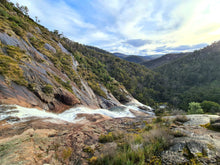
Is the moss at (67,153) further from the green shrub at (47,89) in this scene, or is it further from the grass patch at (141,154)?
the green shrub at (47,89)

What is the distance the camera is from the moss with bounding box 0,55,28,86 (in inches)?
452

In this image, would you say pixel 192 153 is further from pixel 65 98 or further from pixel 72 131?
pixel 65 98

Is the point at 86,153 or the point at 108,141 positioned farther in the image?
the point at 108,141

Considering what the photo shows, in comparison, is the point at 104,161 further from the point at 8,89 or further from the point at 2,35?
the point at 2,35

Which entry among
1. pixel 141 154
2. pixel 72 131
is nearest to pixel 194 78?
pixel 72 131

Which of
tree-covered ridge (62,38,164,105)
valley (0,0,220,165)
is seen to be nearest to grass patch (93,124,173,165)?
valley (0,0,220,165)

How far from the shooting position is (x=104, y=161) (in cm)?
428

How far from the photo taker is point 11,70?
1220 centimetres

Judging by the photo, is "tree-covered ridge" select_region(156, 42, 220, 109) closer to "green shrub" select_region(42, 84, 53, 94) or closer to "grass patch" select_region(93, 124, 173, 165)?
"green shrub" select_region(42, 84, 53, 94)

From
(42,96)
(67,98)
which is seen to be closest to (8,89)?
(42,96)

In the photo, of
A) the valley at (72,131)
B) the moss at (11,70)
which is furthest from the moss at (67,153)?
the moss at (11,70)

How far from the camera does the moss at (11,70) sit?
1148 cm

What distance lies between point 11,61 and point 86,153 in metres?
14.9

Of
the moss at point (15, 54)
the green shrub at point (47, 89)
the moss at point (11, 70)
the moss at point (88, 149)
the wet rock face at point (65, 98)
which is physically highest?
the moss at point (15, 54)
